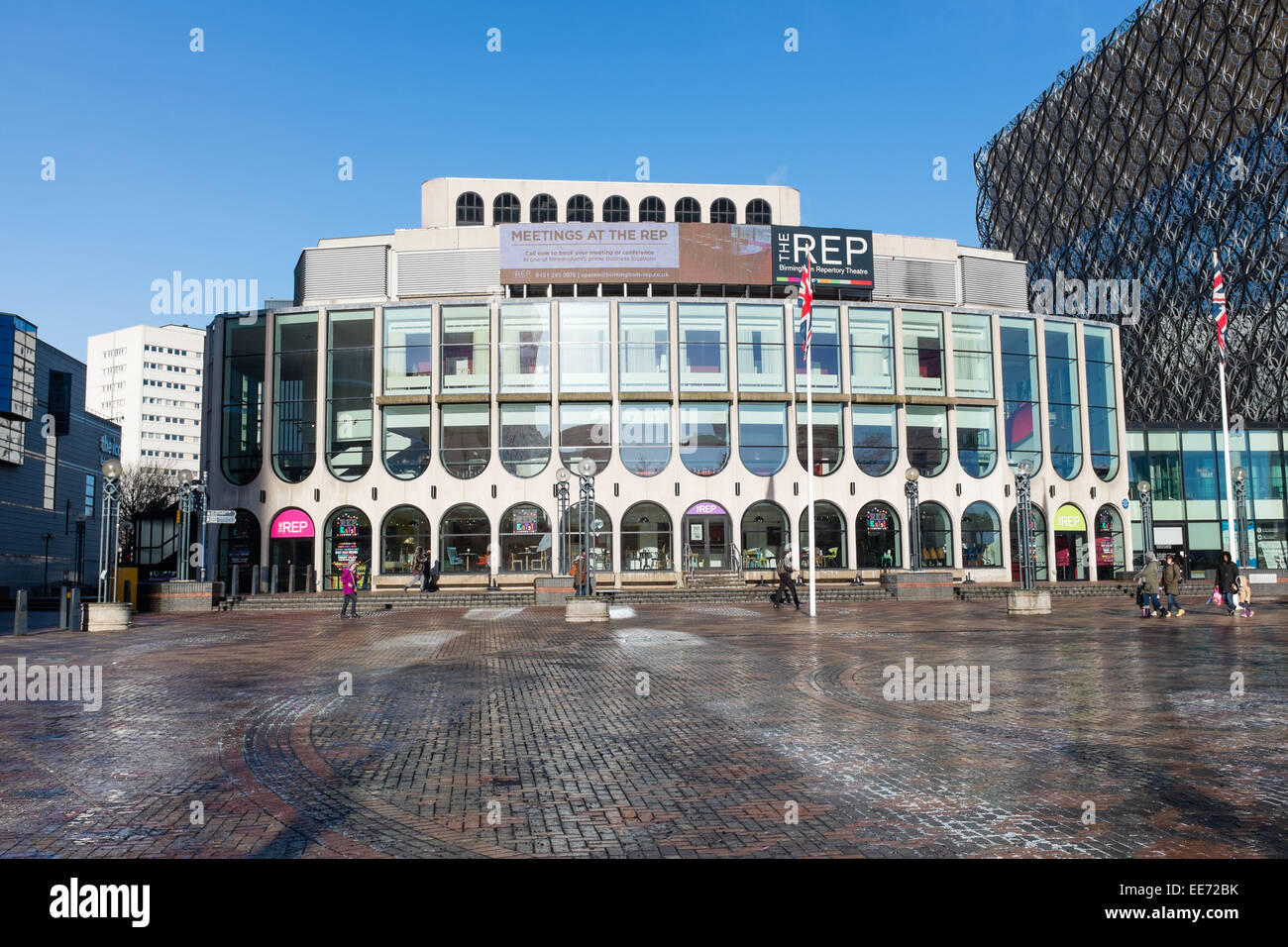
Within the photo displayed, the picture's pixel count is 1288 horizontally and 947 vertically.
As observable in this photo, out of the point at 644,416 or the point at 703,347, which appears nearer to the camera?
the point at 644,416

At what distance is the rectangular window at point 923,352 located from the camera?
159 feet

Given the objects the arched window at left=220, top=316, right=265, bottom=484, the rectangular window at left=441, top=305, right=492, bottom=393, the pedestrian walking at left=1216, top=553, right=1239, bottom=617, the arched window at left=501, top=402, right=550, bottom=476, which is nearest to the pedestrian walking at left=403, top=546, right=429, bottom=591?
the arched window at left=501, top=402, right=550, bottom=476

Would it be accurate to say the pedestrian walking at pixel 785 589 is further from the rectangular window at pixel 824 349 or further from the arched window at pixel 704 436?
the rectangular window at pixel 824 349

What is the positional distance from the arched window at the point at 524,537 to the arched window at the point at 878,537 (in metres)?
15.7

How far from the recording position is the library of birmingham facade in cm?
4494

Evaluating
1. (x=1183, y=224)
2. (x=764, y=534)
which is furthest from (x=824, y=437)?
(x=1183, y=224)

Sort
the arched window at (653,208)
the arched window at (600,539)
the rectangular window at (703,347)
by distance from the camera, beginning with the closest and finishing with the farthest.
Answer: the arched window at (600,539) → the rectangular window at (703,347) → the arched window at (653,208)

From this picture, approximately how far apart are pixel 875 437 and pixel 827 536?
586cm

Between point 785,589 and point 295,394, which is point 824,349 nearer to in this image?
point 785,589

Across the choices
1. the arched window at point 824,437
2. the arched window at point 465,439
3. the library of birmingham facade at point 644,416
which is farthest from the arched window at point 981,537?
the arched window at point 465,439

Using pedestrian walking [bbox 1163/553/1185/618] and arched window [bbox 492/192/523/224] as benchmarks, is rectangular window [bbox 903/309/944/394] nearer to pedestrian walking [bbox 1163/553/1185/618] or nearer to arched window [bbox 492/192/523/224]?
pedestrian walking [bbox 1163/553/1185/618]

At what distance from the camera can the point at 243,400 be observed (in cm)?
4688

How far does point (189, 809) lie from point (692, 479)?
39.2m

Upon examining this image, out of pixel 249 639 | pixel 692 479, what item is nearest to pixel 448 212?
pixel 692 479
